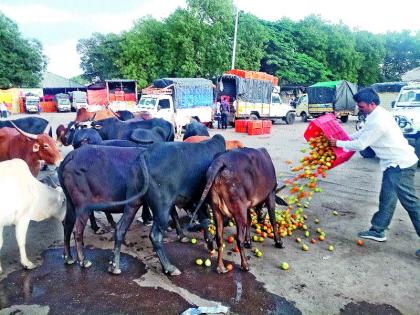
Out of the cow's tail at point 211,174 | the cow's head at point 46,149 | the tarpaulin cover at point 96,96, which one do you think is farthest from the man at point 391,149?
the tarpaulin cover at point 96,96

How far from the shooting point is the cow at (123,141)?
5788mm

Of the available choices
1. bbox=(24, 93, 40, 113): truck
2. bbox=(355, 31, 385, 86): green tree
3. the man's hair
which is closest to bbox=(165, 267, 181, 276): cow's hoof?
the man's hair

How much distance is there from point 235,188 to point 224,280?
105 centimetres

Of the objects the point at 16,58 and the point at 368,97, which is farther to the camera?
the point at 16,58

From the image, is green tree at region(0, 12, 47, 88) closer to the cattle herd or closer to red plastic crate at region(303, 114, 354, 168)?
the cattle herd

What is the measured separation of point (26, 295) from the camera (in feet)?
12.2

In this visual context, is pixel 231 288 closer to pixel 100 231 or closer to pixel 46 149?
pixel 100 231

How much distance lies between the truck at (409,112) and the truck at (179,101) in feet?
31.3

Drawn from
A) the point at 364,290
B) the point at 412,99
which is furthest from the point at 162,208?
the point at 412,99

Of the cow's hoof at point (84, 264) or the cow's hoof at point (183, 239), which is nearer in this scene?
the cow's hoof at point (84, 264)

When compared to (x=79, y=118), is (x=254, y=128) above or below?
below

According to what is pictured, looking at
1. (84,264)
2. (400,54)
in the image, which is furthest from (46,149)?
(400,54)

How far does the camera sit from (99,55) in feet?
169

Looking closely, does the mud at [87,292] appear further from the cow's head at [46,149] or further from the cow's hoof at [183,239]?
the cow's head at [46,149]
